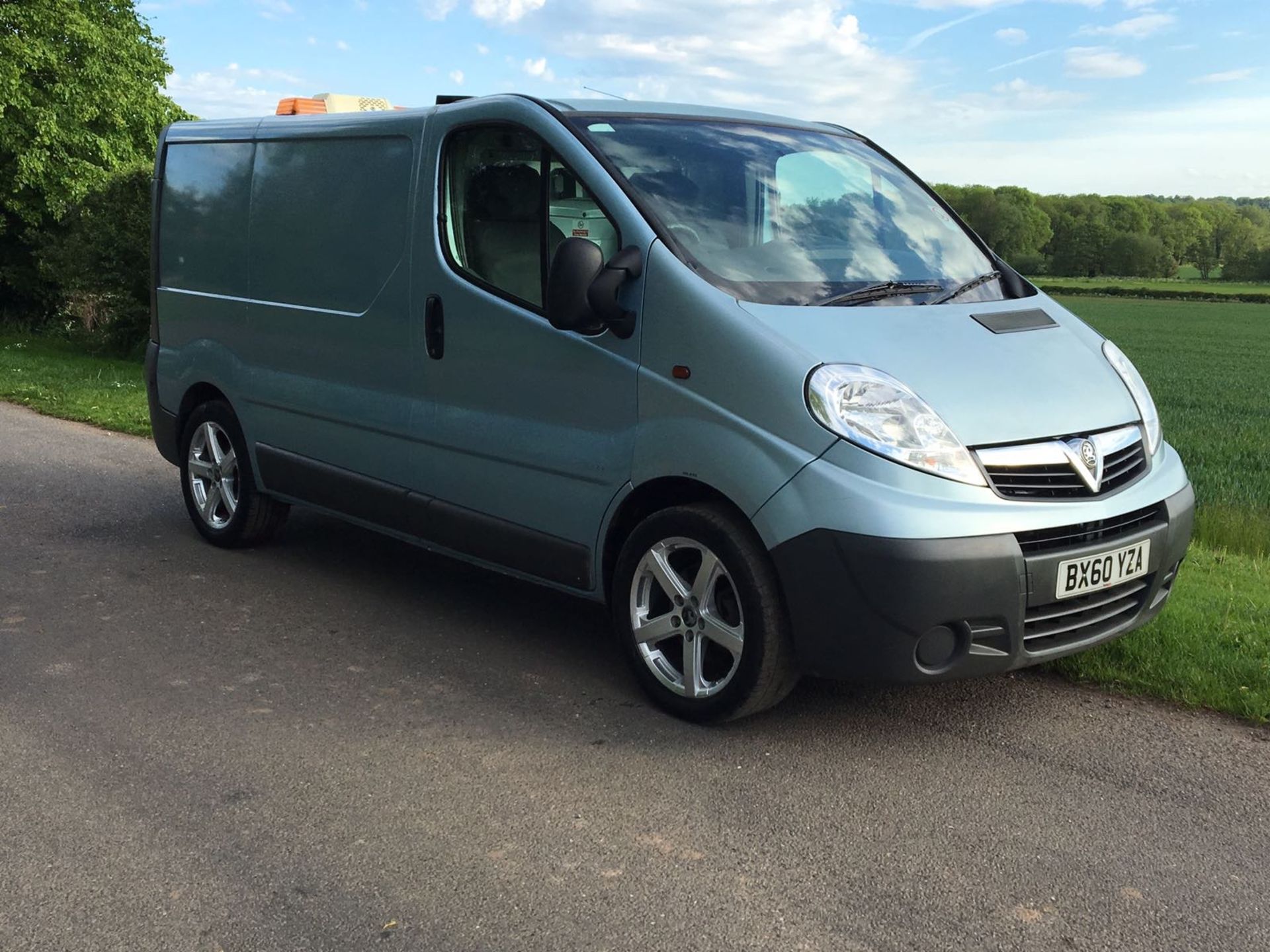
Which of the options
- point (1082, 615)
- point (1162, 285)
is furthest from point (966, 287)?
point (1162, 285)

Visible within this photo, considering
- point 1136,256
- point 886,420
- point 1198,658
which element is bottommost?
point 1198,658

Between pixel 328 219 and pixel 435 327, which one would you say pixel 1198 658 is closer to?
pixel 435 327

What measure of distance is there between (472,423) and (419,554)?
1883 millimetres

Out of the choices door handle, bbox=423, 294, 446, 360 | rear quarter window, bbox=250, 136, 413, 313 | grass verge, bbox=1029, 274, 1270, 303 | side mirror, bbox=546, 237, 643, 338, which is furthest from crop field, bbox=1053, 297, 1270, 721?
grass verge, bbox=1029, 274, 1270, 303

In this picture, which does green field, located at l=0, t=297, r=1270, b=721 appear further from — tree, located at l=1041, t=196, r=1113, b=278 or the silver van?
tree, located at l=1041, t=196, r=1113, b=278

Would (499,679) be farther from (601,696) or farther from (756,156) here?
(756,156)

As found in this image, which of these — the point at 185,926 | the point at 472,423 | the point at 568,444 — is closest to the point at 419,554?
the point at 472,423

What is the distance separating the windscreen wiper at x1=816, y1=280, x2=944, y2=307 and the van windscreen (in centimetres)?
1

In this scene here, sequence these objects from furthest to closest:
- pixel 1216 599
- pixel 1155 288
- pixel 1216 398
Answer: pixel 1155 288 < pixel 1216 398 < pixel 1216 599

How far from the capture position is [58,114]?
87.4ft

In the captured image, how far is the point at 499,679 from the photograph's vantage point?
471 cm

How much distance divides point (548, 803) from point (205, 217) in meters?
4.05

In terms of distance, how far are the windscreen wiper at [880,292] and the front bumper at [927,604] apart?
2.97 ft

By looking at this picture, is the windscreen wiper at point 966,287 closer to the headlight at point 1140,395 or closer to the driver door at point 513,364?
the headlight at point 1140,395
